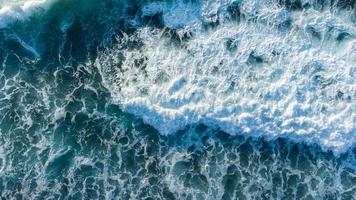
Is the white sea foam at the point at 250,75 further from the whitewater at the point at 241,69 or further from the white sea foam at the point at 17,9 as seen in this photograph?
the white sea foam at the point at 17,9

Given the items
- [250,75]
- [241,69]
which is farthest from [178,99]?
[250,75]

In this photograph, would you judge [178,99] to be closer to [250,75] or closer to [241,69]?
[241,69]

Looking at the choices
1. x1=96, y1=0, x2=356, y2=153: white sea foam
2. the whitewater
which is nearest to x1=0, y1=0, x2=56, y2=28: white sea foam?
the whitewater

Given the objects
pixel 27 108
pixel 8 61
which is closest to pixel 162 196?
pixel 27 108

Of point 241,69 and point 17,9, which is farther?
point 17,9

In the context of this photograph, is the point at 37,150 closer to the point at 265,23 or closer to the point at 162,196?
the point at 162,196

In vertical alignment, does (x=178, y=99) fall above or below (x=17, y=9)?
below
